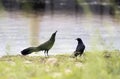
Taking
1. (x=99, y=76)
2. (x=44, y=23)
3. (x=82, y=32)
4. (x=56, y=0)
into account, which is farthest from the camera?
(x=56, y=0)

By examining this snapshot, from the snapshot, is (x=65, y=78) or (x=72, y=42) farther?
(x=72, y=42)

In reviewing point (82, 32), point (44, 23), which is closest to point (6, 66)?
point (82, 32)

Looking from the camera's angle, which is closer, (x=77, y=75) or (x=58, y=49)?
(x=77, y=75)

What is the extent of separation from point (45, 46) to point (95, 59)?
4105 mm

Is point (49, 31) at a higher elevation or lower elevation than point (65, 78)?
lower

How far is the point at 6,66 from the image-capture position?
6656 millimetres

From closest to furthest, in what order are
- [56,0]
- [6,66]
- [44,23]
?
[6,66] → [44,23] → [56,0]

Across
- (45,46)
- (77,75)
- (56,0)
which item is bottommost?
(56,0)

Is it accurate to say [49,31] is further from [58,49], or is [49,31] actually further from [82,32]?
[58,49]

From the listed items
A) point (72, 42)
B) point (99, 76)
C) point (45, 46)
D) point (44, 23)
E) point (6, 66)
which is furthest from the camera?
point (44, 23)

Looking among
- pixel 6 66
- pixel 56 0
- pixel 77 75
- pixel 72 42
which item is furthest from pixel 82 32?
pixel 56 0

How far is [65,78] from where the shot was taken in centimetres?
531

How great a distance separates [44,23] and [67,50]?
28.9 ft

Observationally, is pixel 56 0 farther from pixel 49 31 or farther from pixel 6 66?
pixel 6 66
